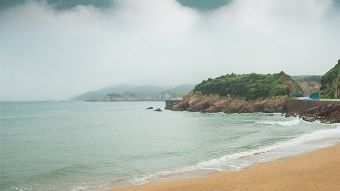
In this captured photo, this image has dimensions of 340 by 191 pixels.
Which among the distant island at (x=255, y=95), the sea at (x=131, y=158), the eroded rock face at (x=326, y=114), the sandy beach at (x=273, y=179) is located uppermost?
the distant island at (x=255, y=95)

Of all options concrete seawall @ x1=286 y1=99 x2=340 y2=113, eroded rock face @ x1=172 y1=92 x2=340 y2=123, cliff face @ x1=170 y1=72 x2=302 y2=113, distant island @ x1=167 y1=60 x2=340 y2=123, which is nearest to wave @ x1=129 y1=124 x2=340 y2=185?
concrete seawall @ x1=286 y1=99 x2=340 y2=113

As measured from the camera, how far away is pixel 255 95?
106 m

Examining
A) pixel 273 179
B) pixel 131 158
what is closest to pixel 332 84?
pixel 131 158

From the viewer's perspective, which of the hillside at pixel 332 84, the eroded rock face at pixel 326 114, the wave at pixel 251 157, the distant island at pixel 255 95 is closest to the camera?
the wave at pixel 251 157

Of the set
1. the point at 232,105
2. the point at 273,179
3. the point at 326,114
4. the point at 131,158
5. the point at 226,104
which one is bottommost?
the point at 131,158

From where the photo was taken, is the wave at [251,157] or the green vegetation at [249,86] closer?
the wave at [251,157]

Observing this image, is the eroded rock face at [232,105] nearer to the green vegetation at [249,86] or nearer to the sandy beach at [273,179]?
the green vegetation at [249,86]

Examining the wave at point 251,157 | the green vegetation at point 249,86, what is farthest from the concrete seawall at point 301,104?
the wave at point 251,157

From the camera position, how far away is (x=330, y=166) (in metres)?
24.3

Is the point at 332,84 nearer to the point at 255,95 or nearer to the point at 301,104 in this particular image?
the point at 301,104

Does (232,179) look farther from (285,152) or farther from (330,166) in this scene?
(285,152)

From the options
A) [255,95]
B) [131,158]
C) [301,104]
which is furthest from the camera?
[255,95]

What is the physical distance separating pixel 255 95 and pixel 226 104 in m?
8.16

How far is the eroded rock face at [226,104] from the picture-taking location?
9794 cm
